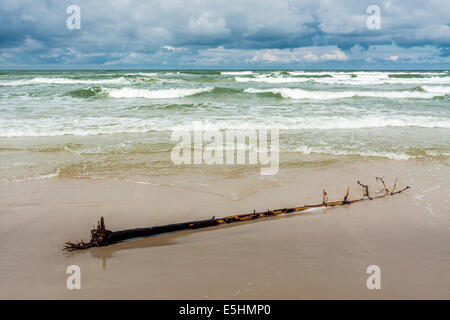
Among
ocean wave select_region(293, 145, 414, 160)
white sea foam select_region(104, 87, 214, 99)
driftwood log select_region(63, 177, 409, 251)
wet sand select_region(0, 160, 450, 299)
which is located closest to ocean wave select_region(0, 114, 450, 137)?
ocean wave select_region(293, 145, 414, 160)

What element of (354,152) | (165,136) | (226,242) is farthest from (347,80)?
(226,242)

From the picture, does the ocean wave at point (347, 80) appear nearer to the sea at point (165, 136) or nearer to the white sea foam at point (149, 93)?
the white sea foam at point (149, 93)

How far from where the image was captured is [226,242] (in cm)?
335

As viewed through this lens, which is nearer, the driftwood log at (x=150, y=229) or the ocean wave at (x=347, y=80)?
the driftwood log at (x=150, y=229)

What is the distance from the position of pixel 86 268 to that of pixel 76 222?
113cm

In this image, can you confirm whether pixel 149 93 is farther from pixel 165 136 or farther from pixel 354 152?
pixel 354 152

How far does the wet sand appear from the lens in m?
2.62

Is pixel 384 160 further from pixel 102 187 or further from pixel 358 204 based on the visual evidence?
pixel 102 187

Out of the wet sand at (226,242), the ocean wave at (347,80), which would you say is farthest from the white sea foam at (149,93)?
the wet sand at (226,242)

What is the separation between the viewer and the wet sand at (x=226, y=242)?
2621 mm
